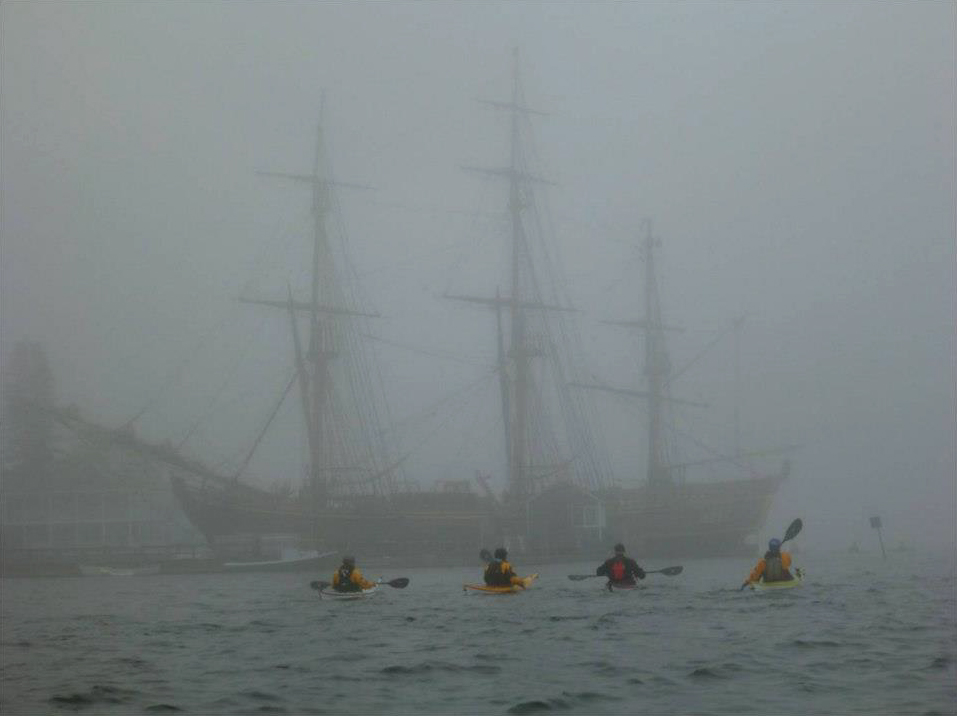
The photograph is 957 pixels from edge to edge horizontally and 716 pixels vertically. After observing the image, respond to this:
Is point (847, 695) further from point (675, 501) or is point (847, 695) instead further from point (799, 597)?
point (675, 501)

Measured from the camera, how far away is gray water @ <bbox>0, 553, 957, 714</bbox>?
16.3m

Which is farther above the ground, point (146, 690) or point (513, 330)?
point (513, 330)

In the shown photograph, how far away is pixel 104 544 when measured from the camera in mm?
63438

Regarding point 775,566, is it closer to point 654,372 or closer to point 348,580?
point 348,580

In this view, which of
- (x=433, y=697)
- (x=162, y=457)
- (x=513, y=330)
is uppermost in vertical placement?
(x=513, y=330)

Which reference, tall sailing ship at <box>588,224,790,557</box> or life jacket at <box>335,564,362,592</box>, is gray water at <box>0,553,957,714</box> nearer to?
life jacket at <box>335,564,362,592</box>

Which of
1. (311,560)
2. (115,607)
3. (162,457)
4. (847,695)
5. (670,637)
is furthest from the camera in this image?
(162,457)

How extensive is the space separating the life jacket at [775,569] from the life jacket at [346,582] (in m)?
11.2

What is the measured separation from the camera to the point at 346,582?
107 ft

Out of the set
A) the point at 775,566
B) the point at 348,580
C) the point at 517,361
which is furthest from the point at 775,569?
the point at 517,361

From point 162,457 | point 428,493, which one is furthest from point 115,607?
point 428,493

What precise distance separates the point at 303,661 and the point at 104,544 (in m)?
46.1

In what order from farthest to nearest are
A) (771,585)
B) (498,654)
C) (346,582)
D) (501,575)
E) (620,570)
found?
(620,570), (501,575), (346,582), (771,585), (498,654)

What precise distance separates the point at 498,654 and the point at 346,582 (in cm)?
1208
